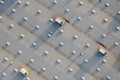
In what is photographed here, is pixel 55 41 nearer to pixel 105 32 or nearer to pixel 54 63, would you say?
pixel 54 63

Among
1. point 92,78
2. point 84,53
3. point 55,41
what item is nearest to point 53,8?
point 55,41

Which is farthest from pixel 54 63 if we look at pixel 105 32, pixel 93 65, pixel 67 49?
pixel 105 32

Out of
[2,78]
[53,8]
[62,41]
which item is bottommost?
[2,78]

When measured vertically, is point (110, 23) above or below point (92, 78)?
above

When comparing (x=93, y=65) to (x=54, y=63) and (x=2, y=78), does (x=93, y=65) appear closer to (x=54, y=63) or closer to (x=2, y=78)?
(x=54, y=63)

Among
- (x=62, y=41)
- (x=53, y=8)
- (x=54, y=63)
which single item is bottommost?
(x=54, y=63)

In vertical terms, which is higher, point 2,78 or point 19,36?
point 19,36

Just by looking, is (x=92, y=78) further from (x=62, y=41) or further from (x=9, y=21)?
(x=9, y=21)

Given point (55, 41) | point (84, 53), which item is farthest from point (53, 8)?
point (84, 53)
